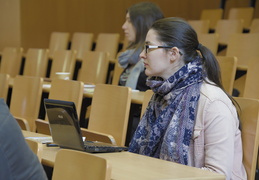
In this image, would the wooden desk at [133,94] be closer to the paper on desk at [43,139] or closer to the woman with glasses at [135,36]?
the woman with glasses at [135,36]

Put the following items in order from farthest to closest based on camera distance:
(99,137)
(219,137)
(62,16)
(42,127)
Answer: (62,16), (42,127), (99,137), (219,137)

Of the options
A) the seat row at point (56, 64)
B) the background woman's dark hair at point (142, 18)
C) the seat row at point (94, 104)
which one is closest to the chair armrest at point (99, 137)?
the seat row at point (94, 104)

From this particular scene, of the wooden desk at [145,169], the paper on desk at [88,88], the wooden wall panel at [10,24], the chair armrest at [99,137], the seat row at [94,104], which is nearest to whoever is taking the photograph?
the wooden desk at [145,169]

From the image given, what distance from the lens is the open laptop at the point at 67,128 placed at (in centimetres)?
212

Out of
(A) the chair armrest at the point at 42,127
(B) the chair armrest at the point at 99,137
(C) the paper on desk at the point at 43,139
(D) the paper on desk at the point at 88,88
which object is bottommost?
(A) the chair armrest at the point at 42,127

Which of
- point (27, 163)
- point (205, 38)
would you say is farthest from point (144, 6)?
→ point (27, 163)

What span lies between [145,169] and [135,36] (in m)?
2.06

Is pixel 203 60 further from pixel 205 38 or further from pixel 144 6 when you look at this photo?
pixel 205 38

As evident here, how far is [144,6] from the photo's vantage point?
12.9ft

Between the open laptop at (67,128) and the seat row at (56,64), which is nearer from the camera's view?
Answer: the open laptop at (67,128)

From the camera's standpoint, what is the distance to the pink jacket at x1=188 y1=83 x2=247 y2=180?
2.11 meters

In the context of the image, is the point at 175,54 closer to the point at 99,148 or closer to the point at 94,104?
the point at 99,148

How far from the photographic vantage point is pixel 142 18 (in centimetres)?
387

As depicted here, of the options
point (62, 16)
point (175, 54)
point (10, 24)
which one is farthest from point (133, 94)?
point (62, 16)
